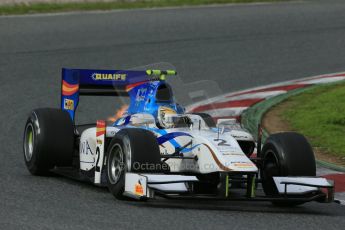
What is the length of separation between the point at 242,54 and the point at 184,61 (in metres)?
1.30

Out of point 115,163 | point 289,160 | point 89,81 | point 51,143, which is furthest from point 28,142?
point 289,160

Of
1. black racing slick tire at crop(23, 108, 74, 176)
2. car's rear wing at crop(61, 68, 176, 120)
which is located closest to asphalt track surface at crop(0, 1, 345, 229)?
black racing slick tire at crop(23, 108, 74, 176)

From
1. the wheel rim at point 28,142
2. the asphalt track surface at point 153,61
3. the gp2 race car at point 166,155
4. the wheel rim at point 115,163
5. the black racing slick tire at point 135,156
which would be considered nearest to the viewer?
the asphalt track surface at point 153,61

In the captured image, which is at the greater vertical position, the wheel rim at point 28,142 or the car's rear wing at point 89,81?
the car's rear wing at point 89,81

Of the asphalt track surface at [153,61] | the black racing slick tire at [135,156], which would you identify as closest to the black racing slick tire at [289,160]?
the asphalt track surface at [153,61]

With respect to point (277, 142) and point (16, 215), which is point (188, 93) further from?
point (16, 215)

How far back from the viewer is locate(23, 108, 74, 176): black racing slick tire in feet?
34.8

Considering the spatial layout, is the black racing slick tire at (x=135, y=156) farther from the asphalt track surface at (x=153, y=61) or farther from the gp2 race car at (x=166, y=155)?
the asphalt track surface at (x=153, y=61)

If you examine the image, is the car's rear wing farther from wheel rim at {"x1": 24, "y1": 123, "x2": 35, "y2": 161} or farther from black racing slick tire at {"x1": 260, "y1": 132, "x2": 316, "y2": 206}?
black racing slick tire at {"x1": 260, "y1": 132, "x2": 316, "y2": 206}

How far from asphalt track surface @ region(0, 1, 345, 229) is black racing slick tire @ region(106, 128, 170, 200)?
0.75ft

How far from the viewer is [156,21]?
68.9 feet

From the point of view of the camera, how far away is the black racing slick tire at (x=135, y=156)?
30.2ft

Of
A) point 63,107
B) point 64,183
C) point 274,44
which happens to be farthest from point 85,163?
point 274,44

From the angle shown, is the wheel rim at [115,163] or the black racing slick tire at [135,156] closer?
the black racing slick tire at [135,156]
